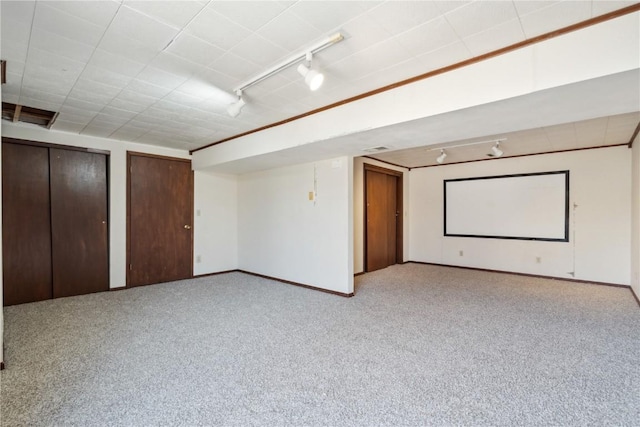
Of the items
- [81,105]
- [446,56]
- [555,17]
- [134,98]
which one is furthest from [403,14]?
[81,105]

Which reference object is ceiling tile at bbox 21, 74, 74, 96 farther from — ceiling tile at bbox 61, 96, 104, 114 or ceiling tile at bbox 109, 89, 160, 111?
ceiling tile at bbox 109, 89, 160, 111

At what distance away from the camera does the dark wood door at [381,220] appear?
234 inches

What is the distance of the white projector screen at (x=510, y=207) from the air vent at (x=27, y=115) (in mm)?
6833

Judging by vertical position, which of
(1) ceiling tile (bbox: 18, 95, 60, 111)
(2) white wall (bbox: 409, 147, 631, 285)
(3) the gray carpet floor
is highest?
(1) ceiling tile (bbox: 18, 95, 60, 111)

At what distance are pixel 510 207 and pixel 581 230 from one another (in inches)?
44.0

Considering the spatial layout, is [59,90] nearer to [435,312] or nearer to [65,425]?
[65,425]

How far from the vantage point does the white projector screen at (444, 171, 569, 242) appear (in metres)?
5.35

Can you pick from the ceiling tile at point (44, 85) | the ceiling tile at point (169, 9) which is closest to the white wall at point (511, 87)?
the ceiling tile at point (169, 9)

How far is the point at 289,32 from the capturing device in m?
2.00

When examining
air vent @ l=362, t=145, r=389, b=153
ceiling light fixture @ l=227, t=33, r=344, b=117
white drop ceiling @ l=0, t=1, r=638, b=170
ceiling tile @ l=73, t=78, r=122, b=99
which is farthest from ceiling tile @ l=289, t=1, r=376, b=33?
ceiling tile @ l=73, t=78, r=122, b=99

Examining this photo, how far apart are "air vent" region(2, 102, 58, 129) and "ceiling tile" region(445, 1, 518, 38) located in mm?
4294

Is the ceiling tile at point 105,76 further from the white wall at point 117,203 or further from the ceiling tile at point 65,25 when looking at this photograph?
the white wall at point 117,203

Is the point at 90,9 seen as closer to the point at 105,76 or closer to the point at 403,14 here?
the point at 105,76

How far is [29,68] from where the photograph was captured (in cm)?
251
